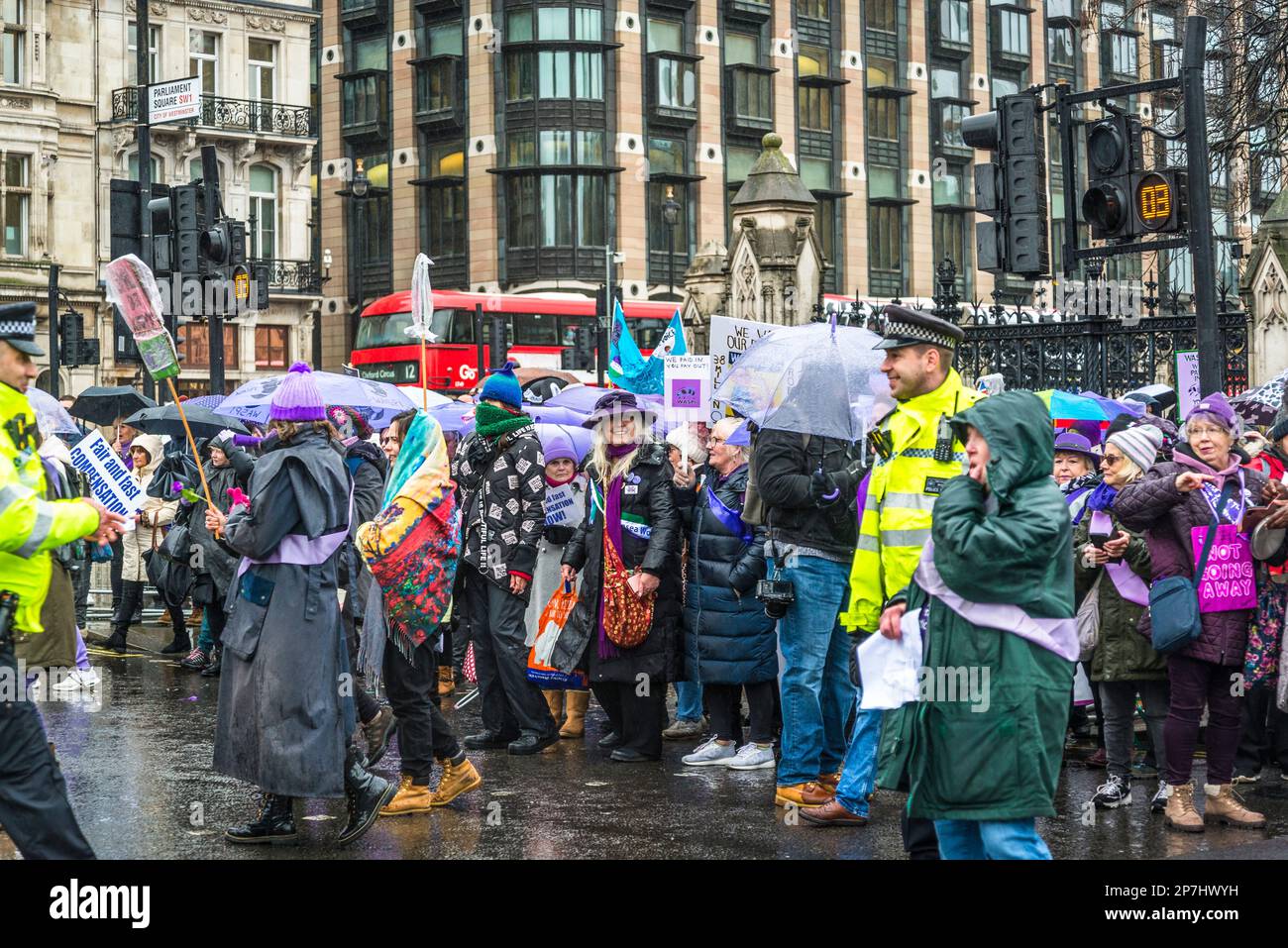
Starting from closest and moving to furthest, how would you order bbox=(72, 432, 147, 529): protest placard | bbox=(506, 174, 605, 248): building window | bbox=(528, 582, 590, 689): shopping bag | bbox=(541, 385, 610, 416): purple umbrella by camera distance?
1. bbox=(72, 432, 147, 529): protest placard
2. bbox=(528, 582, 590, 689): shopping bag
3. bbox=(541, 385, 610, 416): purple umbrella
4. bbox=(506, 174, 605, 248): building window

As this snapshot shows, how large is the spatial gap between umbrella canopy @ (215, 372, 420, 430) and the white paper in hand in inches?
273

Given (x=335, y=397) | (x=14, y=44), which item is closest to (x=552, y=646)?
(x=335, y=397)

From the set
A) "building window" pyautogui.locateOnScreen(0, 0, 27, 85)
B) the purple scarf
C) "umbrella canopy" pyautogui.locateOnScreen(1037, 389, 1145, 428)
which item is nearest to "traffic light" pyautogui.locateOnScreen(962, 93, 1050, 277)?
"umbrella canopy" pyautogui.locateOnScreen(1037, 389, 1145, 428)

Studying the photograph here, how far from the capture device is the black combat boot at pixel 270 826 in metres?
8.01

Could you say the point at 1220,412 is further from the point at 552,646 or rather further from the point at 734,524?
the point at 552,646

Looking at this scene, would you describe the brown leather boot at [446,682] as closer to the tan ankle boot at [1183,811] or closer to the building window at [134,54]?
the tan ankle boot at [1183,811]

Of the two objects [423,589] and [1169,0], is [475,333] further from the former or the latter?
[423,589]

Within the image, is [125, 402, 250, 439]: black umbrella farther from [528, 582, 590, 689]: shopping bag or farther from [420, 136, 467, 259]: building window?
[420, 136, 467, 259]: building window

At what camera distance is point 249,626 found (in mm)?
7887

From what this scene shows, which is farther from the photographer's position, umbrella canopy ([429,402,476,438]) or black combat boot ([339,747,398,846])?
umbrella canopy ([429,402,476,438])

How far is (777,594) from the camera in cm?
862

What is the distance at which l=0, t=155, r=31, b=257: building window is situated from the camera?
46656 mm

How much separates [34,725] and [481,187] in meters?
53.0

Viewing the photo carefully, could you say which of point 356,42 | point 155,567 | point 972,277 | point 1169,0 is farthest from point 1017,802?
point 972,277
